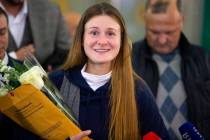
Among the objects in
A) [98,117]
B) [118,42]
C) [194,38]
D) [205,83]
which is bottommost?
[194,38]

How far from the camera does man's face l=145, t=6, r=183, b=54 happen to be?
125 inches

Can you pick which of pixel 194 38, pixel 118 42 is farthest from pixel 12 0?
pixel 194 38

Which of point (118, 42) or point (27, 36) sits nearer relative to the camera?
point (118, 42)

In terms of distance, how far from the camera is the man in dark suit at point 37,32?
321 centimetres

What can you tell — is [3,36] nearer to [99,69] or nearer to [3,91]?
[99,69]

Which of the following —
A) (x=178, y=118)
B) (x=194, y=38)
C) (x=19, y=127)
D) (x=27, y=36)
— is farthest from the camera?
(x=194, y=38)

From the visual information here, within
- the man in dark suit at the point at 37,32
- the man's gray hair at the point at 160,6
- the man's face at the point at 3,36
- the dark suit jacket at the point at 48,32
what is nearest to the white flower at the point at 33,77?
the man's face at the point at 3,36

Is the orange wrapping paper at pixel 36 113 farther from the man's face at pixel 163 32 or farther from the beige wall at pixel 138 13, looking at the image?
the beige wall at pixel 138 13

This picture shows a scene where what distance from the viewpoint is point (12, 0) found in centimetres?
319

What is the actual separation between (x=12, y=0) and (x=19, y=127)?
114 centimetres

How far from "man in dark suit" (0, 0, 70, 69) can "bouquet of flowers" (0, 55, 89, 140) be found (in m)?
1.05

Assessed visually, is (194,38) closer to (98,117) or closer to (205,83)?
(205,83)

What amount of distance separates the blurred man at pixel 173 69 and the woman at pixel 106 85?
2.15 feet

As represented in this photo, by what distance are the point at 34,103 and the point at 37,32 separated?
1314 millimetres
